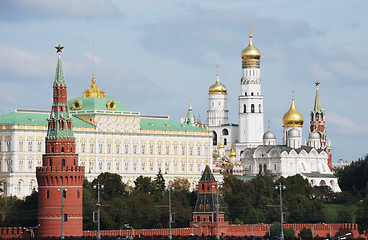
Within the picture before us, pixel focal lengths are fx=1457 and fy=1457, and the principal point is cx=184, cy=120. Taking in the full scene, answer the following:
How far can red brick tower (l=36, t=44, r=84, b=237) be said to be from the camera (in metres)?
156

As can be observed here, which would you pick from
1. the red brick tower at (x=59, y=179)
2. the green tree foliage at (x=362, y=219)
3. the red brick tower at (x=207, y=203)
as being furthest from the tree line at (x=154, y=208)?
the red brick tower at (x=59, y=179)

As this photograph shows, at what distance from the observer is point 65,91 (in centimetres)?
16225

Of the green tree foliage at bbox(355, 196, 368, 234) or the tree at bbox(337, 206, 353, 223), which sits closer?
the green tree foliage at bbox(355, 196, 368, 234)

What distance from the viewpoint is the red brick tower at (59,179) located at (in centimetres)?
15600

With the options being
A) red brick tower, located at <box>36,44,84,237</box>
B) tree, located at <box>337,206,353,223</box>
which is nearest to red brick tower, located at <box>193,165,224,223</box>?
red brick tower, located at <box>36,44,84,237</box>

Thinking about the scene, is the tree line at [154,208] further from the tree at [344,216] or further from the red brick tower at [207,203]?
the red brick tower at [207,203]

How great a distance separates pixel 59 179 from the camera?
158 metres

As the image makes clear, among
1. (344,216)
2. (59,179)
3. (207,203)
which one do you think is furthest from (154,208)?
(344,216)

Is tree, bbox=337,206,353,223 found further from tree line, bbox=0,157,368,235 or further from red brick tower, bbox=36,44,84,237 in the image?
red brick tower, bbox=36,44,84,237

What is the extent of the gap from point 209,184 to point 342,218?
881 inches

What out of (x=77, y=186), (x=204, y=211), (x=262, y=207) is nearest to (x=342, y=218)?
(x=262, y=207)

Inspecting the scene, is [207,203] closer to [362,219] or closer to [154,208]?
[154,208]

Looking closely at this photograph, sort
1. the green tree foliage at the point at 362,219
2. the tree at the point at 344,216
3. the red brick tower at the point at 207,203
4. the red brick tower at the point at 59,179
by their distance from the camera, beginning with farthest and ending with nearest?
1. the tree at the point at 344,216
2. the green tree foliage at the point at 362,219
3. the red brick tower at the point at 207,203
4. the red brick tower at the point at 59,179

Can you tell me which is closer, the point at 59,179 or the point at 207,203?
the point at 59,179
